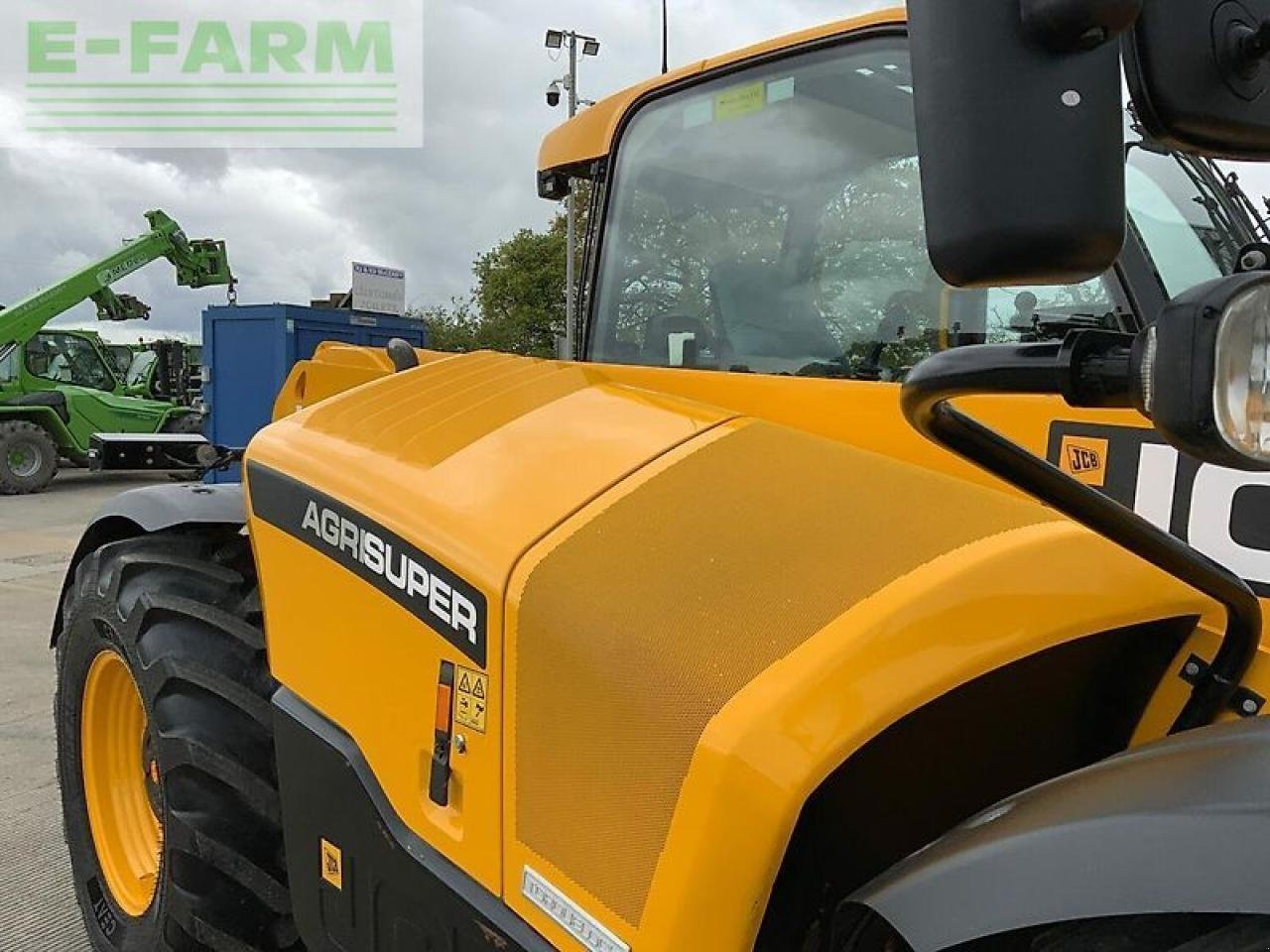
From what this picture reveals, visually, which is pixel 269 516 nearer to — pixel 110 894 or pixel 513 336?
pixel 110 894

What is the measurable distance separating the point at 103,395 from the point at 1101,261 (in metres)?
17.4

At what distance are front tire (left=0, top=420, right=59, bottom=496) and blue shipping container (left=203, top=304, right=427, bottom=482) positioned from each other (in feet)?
12.3

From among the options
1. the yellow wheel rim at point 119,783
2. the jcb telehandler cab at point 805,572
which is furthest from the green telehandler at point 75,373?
the jcb telehandler cab at point 805,572

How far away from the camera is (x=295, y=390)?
11.0 feet

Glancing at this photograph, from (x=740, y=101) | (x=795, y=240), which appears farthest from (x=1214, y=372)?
(x=740, y=101)

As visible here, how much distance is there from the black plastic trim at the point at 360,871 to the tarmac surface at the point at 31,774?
156cm

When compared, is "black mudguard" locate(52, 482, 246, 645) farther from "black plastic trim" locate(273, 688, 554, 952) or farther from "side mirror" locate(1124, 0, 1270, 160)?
"side mirror" locate(1124, 0, 1270, 160)

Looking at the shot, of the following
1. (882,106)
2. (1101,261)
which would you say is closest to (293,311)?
(882,106)

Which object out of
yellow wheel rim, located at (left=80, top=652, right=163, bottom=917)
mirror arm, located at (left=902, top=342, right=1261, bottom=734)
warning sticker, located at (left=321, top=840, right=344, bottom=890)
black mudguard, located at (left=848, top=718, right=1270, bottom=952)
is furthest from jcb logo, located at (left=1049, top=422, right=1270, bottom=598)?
yellow wheel rim, located at (left=80, top=652, right=163, bottom=917)

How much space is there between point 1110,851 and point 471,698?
2.74 ft

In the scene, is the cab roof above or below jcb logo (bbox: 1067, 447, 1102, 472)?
above

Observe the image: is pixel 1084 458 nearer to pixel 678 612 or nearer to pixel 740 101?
pixel 678 612

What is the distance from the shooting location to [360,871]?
1.74 metres

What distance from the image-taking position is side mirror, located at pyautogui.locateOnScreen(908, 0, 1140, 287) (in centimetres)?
76
